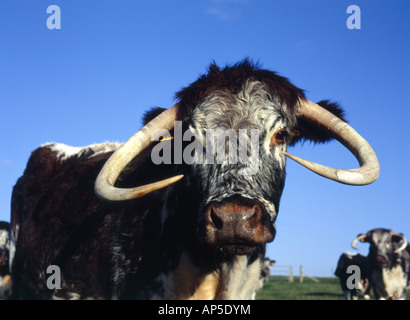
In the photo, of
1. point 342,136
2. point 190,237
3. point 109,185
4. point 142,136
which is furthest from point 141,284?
point 342,136

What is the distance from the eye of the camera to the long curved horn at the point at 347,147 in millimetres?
4316

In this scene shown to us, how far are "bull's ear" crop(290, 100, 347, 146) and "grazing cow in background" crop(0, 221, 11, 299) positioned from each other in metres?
4.82

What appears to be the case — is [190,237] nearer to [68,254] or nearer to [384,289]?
[68,254]

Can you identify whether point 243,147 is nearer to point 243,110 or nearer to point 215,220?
point 243,110

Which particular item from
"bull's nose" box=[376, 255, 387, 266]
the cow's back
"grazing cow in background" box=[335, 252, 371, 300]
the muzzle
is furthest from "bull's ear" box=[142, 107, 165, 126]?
"grazing cow in background" box=[335, 252, 371, 300]

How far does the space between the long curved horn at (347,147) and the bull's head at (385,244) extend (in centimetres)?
1303

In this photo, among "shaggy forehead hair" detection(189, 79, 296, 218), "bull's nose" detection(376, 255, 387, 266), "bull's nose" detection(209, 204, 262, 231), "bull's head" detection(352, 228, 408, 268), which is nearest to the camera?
"bull's nose" detection(209, 204, 262, 231)

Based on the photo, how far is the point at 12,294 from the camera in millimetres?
6953

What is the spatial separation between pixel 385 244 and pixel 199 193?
1504cm

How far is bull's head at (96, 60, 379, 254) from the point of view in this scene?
3693mm

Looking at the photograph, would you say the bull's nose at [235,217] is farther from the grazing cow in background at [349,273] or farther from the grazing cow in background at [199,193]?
the grazing cow in background at [349,273]

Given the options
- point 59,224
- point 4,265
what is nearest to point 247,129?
point 59,224

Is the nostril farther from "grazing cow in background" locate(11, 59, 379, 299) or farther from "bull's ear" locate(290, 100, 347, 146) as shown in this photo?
"bull's ear" locate(290, 100, 347, 146)

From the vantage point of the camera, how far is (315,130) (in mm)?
5273
